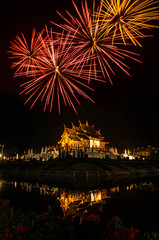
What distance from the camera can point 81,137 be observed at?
269 feet

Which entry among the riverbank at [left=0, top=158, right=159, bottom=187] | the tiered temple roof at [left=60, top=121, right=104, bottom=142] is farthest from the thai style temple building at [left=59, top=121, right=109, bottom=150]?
the riverbank at [left=0, top=158, right=159, bottom=187]

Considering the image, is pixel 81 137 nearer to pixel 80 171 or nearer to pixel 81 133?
pixel 81 133

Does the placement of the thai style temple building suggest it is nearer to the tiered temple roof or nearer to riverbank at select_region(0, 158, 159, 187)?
the tiered temple roof

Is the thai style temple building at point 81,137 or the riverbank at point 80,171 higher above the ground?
the thai style temple building at point 81,137

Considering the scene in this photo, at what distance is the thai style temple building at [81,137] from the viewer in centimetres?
7911

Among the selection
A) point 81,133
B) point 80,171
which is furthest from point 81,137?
point 80,171

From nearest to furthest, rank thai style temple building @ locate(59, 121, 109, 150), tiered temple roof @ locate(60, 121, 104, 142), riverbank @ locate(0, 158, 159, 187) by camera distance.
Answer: riverbank @ locate(0, 158, 159, 187)
thai style temple building @ locate(59, 121, 109, 150)
tiered temple roof @ locate(60, 121, 104, 142)

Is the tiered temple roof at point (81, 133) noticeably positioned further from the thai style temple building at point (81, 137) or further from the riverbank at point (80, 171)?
the riverbank at point (80, 171)

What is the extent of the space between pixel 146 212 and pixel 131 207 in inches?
47.3

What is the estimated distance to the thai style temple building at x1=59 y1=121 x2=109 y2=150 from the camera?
79113 millimetres

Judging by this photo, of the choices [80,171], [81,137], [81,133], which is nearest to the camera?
[80,171]

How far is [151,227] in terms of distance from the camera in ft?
27.2

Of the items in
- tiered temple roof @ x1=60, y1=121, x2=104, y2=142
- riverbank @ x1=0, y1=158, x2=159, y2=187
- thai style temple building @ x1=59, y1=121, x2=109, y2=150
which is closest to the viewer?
riverbank @ x1=0, y1=158, x2=159, y2=187

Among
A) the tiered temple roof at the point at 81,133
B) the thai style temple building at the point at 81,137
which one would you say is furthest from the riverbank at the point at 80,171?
the tiered temple roof at the point at 81,133
